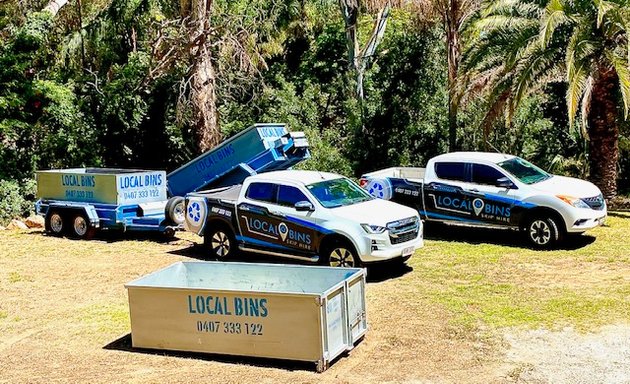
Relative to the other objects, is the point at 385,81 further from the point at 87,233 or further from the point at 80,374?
the point at 80,374

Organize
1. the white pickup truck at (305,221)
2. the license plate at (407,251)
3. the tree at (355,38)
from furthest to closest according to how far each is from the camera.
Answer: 1. the tree at (355,38)
2. the license plate at (407,251)
3. the white pickup truck at (305,221)

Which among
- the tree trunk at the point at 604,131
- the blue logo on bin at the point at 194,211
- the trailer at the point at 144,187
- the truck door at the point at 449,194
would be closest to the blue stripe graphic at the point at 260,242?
the blue logo on bin at the point at 194,211

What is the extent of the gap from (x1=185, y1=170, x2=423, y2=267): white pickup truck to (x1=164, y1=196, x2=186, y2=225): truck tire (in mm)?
1628

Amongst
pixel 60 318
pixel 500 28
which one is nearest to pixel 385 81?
pixel 500 28

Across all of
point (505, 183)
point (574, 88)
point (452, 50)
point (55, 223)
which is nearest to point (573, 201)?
point (505, 183)

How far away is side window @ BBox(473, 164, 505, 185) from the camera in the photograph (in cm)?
1523

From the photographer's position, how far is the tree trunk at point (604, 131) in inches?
696

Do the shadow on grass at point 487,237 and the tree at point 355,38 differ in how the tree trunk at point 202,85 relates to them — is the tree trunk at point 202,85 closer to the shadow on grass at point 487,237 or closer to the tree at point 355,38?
the tree at point 355,38

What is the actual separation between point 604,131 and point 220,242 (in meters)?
9.90

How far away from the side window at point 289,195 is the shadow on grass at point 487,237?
14.0 ft

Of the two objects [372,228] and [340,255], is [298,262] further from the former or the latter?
[372,228]

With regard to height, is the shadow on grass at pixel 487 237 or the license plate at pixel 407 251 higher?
the license plate at pixel 407 251

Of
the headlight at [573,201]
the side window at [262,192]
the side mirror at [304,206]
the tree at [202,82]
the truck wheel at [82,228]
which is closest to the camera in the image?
the side mirror at [304,206]

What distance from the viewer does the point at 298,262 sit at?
13562mm
